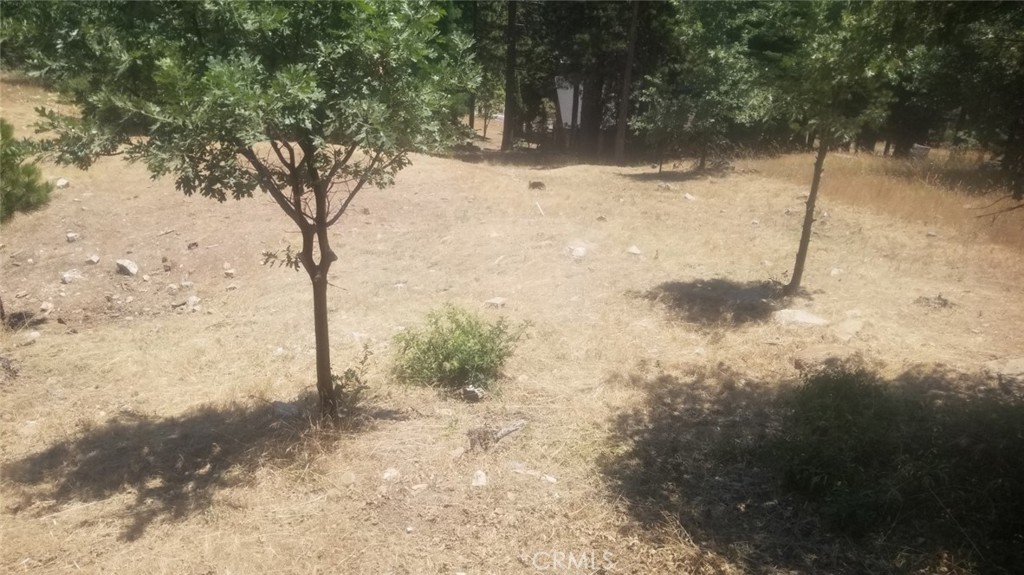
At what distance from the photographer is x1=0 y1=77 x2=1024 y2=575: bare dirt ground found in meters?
4.32

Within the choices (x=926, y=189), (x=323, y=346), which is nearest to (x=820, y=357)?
(x=323, y=346)

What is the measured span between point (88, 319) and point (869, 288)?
10.0 m

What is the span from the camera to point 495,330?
683 centimetres

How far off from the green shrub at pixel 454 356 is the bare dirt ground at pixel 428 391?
215mm

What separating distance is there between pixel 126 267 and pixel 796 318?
29.7ft

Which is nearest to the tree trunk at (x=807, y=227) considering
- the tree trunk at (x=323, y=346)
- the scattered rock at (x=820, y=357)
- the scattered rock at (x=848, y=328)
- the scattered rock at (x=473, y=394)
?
the scattered rock at (x=848, y=328)

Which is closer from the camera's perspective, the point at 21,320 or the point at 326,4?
the point at 326,4

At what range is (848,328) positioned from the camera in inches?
288

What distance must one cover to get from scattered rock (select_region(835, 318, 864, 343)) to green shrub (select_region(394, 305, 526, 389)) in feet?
11.3

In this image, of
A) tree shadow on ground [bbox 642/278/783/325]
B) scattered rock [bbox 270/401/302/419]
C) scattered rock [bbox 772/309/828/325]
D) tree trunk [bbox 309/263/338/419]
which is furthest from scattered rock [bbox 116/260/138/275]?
scattered rock [bbox 772/309/828/325]

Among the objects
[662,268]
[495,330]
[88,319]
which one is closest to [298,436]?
[495,330]

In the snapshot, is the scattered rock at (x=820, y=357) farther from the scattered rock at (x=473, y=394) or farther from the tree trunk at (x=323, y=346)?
the tree trunk at (x=323, y=346)

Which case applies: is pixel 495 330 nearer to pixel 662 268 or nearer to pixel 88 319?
pixel 662 268

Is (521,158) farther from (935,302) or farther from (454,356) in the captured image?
(454,356)
